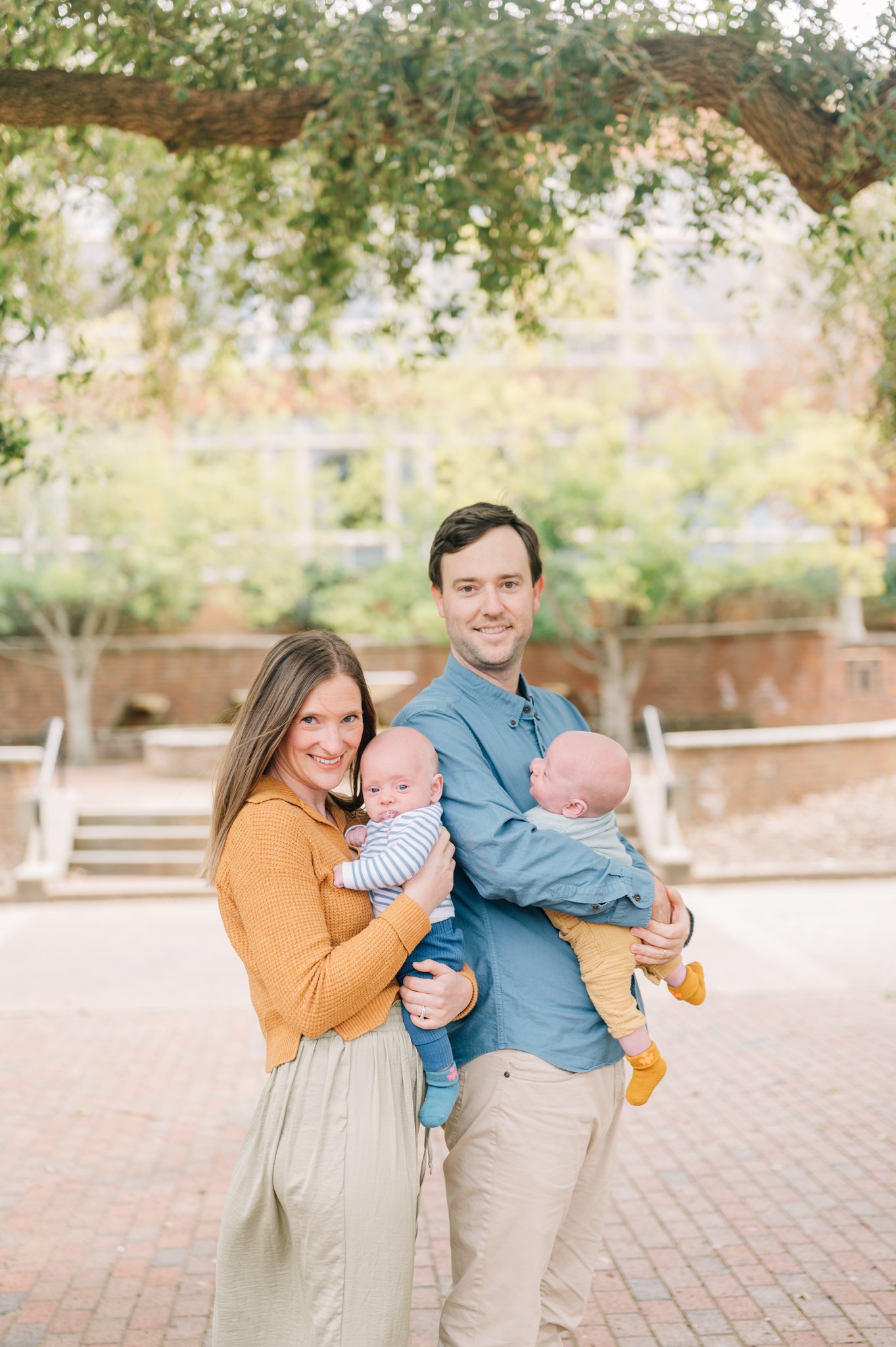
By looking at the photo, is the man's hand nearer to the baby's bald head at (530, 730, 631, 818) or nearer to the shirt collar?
the baby's bald head at (530, 730, 631, 818)

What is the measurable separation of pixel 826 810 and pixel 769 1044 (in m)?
6.48

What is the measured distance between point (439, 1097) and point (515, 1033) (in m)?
0.22

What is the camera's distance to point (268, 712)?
248 centimetres

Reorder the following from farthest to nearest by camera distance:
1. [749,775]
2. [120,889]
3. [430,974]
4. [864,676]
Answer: [864,676] < [749,775] < [120,889] < [430,974]

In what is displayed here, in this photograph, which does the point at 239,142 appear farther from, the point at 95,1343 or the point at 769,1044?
the point at 769,1044

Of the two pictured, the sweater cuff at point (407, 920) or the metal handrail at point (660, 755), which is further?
the metal handrail at point (660, 755)

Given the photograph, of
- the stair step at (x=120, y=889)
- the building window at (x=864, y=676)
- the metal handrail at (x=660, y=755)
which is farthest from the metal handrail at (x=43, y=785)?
the building window at (x=864, y=676)

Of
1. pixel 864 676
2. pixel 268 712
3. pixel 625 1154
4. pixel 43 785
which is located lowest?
pixel 625 1154

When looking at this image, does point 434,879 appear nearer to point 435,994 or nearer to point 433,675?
point 435,994

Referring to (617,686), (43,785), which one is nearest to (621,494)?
(617,686)

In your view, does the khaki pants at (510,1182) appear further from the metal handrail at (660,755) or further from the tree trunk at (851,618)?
the tree trunk at (851,618)

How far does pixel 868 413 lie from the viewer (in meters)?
8.39

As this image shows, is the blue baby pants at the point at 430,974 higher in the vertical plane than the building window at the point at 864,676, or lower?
higher

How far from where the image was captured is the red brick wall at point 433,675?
728 inches
